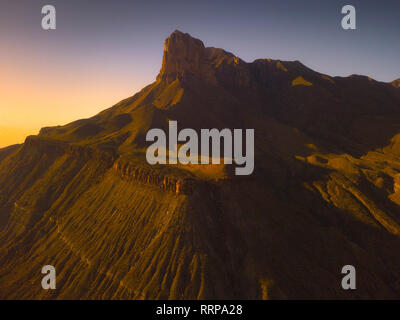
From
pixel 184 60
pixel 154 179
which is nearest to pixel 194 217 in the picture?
→ pixel 154 179

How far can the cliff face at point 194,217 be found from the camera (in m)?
36.4

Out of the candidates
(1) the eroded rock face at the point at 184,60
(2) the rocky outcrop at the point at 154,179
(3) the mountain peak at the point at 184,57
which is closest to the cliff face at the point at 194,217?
(2) the rocky outcrop at the point at 154,179

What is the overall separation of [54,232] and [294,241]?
4501 cm

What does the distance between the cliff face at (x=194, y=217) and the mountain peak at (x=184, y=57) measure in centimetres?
2605

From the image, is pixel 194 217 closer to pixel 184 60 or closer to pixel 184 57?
pixel 184 60

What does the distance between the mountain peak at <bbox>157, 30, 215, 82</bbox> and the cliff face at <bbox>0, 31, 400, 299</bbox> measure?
26049mm

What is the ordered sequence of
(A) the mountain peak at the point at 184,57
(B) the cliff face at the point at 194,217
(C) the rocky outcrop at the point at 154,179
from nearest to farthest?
(B) the cliff face at the point at 194,217 < (C) the rocky outcrop at the point at 154,179 < (A) the mountain peak at the point at 184,57

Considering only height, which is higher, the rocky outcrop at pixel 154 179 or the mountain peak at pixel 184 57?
the mountain peak at pixel 184 57

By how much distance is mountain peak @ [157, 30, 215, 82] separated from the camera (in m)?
109

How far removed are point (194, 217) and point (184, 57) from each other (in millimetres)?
88180

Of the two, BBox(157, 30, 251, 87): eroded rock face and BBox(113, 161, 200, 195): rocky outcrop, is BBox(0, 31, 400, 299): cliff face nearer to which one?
BBox(113, 161, 200, 195): rocky outcrop

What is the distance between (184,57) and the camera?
109875mm

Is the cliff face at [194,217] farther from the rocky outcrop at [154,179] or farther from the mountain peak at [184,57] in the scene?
the mountain peak at [184,57]

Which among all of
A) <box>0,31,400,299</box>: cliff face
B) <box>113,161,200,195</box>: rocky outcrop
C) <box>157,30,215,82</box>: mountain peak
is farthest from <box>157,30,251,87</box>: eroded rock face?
<box>113,161,200,195</box>: rocky outcrop
